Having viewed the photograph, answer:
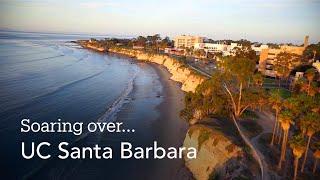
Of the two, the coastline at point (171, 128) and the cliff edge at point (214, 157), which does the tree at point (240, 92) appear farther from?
the cliff edge at point (214, 157)

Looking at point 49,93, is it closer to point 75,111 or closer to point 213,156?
point 75,111

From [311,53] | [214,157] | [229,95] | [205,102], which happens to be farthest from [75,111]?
[311,53]

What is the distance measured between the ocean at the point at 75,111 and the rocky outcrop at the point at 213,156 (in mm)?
4141

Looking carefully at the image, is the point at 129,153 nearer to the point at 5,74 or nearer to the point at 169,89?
the point at 169,89

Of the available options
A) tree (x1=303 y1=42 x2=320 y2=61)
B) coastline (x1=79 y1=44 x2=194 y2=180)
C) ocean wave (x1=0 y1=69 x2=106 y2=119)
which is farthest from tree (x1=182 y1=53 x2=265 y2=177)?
tree (x1=303 y1=42 x2=320 y2=61)

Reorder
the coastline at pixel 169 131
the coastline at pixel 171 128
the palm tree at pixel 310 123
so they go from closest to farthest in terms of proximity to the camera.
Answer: the palm tree at pixel 310 123 → the coastline at pixel 169 131 → the coastline at pixel 171 128

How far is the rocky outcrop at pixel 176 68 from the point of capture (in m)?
70.0

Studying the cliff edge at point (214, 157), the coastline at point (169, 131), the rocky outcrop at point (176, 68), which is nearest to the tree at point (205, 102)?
the coastline at point (169, 131)

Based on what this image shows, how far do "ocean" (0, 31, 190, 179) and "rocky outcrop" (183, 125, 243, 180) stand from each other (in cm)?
414

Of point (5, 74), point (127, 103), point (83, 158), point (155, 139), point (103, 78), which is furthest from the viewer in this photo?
point (103, 78)

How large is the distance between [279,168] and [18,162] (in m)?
22.6

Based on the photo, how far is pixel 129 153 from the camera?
118 feet

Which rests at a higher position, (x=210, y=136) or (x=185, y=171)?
(x=210, y=136)

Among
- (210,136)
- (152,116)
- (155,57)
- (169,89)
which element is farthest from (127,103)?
(155,57)
